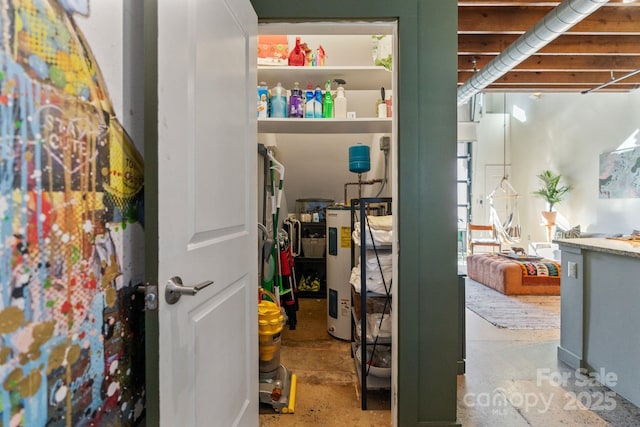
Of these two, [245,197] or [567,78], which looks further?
[567,78]

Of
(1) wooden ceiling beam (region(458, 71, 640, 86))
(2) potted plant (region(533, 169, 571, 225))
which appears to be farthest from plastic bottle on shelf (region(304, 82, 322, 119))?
(2) potted plant (region(533, 169, 571, 225))

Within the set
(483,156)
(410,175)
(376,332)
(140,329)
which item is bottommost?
(376,332)

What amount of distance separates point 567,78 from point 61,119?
578 cm

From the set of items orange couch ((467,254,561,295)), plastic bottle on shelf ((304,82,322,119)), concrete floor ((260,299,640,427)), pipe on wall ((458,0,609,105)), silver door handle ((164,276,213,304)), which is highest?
pipe on wall ((458,0,609,105))

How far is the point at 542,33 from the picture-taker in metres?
2.89

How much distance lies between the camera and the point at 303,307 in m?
4.03

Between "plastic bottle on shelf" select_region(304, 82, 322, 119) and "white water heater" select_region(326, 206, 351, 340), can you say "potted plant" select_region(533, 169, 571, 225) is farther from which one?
"plastic bottle on shelf" select_region(304, 82, 322, 119)

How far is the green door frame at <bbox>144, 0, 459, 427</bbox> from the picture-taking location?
1713 mm

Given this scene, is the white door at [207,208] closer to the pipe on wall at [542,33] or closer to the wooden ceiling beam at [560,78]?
the pipe on wall at [542,33]

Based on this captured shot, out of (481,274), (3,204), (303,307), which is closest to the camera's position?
(3,204)

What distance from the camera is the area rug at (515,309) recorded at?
11.8 ft

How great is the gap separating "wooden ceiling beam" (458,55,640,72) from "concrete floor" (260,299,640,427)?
3166 mm

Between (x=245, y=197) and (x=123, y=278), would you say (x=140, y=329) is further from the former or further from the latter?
(x=245, y=197)

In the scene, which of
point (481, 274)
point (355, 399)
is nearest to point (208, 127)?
point (355, 399)
